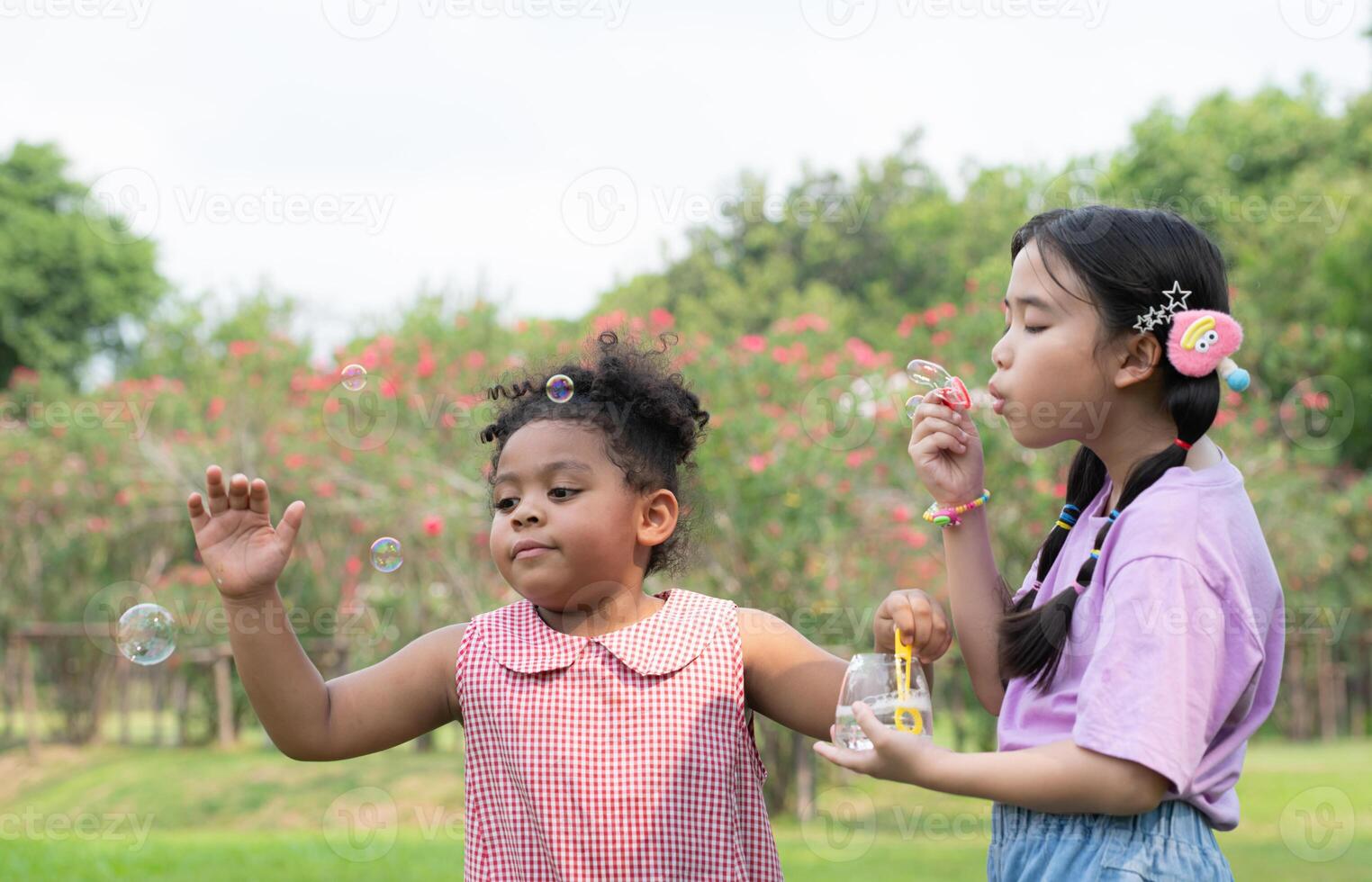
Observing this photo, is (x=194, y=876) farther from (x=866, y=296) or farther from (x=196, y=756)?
(x=866, y=296)

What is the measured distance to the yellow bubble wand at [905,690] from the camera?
1743mm

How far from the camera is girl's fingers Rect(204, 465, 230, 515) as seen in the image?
1.97 meters

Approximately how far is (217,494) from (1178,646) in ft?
4.46

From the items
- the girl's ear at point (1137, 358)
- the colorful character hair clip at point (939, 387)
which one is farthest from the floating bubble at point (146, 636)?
the girl's ear at point (1137, 358)

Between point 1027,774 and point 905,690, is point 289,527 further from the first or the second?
point 1027,774

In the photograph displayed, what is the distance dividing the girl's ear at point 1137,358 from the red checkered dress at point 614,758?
75 cm

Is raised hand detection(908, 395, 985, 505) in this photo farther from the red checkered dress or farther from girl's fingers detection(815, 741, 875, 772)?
girl's fingers detection(815, 741, 875, 772)

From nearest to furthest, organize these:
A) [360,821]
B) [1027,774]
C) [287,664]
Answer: [1027,774] < [287,664] < [360,821]

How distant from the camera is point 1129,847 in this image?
166 cm

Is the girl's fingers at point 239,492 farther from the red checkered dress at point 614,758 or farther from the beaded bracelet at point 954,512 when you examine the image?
the beaded bracelet at point 954,512

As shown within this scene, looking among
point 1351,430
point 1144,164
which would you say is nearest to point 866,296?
point 1144,164

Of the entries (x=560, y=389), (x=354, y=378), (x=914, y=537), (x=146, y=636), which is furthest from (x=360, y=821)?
(x=560, y=389)

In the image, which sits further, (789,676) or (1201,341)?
(789,676)

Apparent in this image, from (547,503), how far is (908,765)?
79cm
